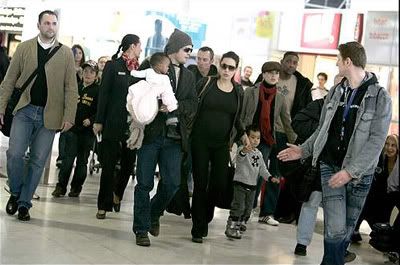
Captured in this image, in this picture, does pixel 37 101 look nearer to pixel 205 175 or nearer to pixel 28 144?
pixel 28 144

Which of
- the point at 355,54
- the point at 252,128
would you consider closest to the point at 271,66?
the point at 252,128

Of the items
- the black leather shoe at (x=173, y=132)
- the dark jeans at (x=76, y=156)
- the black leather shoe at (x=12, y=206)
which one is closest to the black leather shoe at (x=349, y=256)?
the black leather shoe at (x=173, y=132)

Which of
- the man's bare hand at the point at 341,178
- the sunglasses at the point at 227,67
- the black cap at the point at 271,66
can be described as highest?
the black cap at the point at 271,66

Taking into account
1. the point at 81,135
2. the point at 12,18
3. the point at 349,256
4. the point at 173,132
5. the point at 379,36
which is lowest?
the point at 349,256

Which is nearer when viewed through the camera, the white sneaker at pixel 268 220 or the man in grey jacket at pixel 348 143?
the man in grey jacket at pixel 348 143

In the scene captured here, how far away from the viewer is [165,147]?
195 inches

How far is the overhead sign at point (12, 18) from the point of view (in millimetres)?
6136

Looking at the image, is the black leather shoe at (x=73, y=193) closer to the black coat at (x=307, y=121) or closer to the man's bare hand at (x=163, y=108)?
the man's bare hand at (x=163, y=108)

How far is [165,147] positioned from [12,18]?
2512 mm

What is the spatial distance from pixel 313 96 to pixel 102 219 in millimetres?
3119

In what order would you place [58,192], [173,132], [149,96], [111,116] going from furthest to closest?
[58,192]
[111,116]
[173,132]
[149,96]

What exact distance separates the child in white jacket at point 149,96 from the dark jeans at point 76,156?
220 cm

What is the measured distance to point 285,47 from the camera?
449 inches

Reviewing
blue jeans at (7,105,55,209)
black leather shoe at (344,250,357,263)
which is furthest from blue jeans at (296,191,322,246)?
blue jeans at (7,105,55,209)
